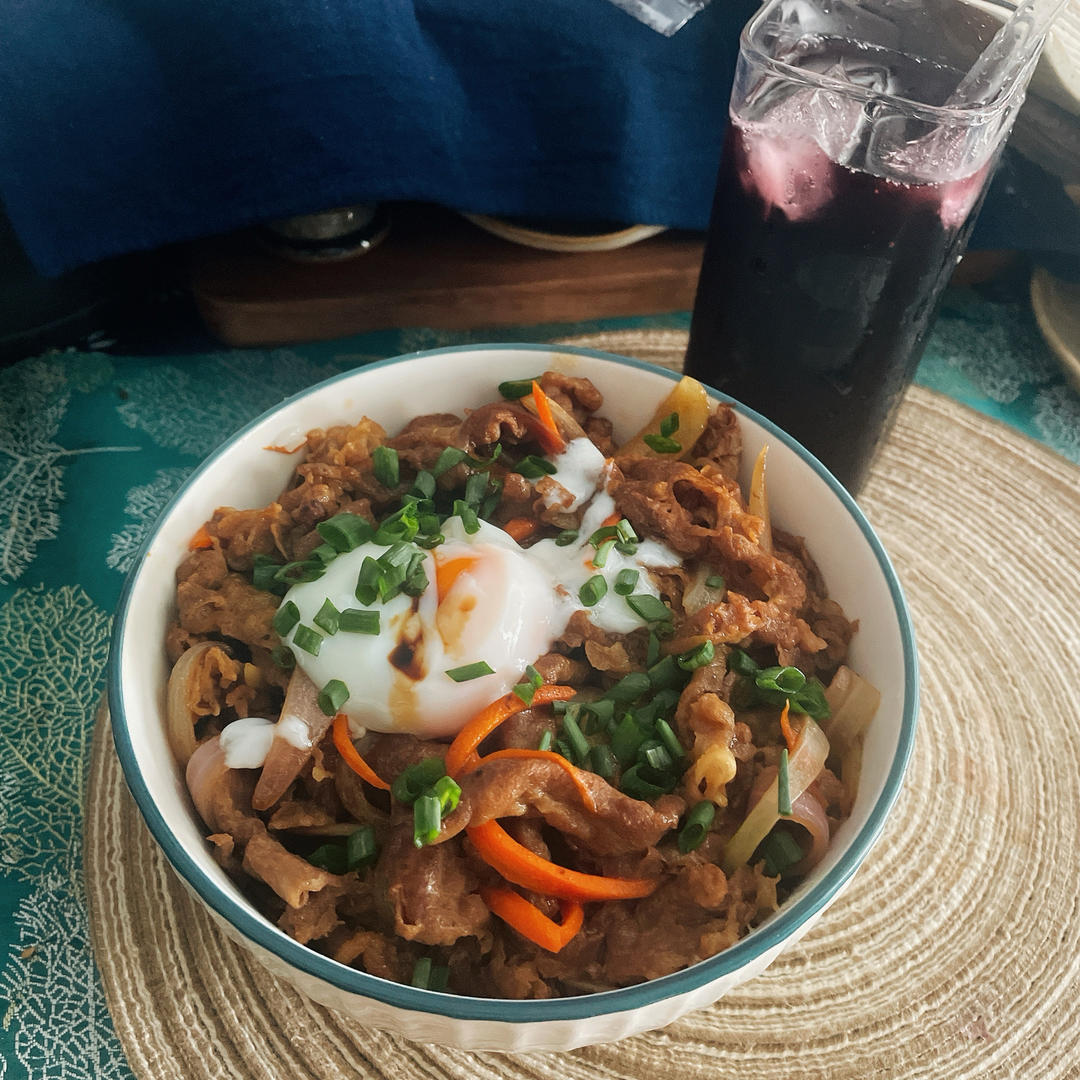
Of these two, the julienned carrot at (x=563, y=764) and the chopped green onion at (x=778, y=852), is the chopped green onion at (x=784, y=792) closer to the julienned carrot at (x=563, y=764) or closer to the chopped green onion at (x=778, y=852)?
the chopped green onion at (x=778, y=852)

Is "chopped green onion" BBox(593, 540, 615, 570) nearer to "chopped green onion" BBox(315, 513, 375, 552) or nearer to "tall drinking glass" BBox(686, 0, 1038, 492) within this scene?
"chopped green onion" BBox(315, 513, 375, 552)

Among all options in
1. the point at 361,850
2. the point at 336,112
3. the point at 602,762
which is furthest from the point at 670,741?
the point at 336,112

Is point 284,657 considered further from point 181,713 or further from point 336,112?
point 336,112

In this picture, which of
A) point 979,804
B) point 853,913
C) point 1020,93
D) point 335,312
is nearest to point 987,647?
point 979,804

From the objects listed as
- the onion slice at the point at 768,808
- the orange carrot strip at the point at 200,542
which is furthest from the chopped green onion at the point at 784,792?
the orange carrot strip at the point at 200,542

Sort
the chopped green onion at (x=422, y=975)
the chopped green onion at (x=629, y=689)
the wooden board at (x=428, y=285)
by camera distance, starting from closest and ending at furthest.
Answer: the chopped green onion at (x=422, y=975), the chopped green onion at (x=629, y=689), the wooden board at (x=428, y=285)
